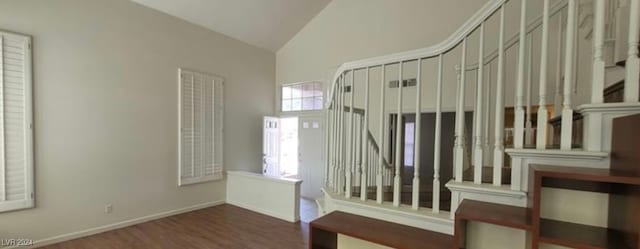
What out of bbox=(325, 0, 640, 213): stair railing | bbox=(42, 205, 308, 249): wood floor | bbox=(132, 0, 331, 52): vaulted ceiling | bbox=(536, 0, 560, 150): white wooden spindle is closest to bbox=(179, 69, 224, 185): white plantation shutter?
bbox=(42, 205, 308, 249): wood floor

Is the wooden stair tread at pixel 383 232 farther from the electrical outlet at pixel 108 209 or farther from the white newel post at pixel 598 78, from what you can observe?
the electrical outlet at pixel 108 209

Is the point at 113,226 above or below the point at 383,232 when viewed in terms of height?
below

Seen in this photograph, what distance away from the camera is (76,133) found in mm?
3740

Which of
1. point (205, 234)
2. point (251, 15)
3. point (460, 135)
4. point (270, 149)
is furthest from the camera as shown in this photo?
point (270, 149)

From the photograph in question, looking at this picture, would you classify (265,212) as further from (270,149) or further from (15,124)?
(15,124)

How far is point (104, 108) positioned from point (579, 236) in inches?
201

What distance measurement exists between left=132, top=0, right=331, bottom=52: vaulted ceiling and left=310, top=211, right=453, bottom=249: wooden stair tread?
14.4 feet

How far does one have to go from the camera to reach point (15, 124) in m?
3.26

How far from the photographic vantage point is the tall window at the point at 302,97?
624 centimetres

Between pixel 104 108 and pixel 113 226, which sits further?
pixel 113 226

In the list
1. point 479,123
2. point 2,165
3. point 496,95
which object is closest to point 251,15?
point 2,165

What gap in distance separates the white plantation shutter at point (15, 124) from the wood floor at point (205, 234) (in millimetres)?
762

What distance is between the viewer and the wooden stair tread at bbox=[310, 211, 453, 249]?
5.12 feet

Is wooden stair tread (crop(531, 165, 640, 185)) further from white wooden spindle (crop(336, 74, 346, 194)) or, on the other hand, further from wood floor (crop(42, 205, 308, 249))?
wood floor (crop(42, 205, 308, 249))
